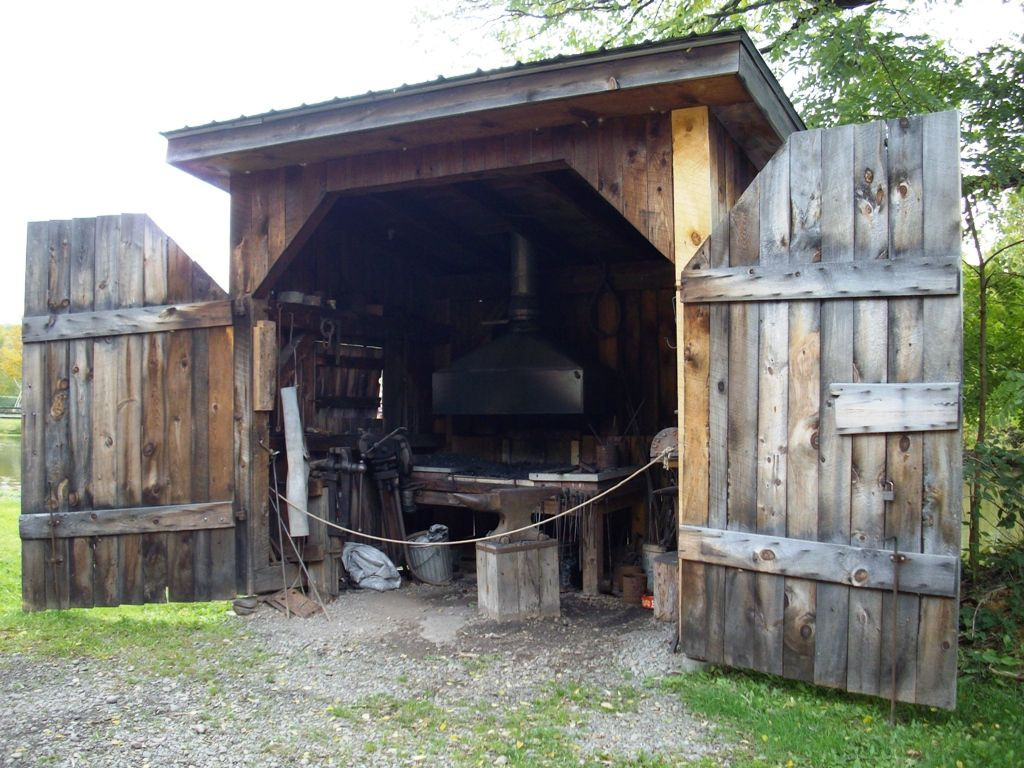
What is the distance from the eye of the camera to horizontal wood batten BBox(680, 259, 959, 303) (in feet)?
10.2

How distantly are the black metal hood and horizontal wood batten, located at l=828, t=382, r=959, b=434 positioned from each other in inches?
121

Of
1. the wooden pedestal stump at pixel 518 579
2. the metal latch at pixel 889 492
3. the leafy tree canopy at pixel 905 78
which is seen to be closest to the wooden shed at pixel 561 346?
the metal latch at pixel 889 492

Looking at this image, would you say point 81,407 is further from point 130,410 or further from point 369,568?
point 369,568

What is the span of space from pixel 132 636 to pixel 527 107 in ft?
12.1

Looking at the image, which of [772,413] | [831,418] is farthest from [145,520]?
[831,418]

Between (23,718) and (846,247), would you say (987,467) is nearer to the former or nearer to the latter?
(846,247)

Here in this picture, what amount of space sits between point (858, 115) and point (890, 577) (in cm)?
478

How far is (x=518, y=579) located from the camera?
493 cm

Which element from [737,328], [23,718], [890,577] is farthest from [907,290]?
[23,718]

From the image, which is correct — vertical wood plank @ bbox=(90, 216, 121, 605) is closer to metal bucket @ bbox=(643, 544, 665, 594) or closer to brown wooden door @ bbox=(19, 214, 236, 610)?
brown wooden door @ bbox=(19, 214, 236, 610)

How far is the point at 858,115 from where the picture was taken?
6.60 m

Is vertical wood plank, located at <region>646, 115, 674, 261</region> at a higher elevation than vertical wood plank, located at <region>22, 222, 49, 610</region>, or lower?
higher

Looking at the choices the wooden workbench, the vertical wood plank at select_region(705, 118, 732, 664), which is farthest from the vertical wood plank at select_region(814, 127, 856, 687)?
the wooden workbench

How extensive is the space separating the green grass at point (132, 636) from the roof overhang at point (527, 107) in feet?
9.24
